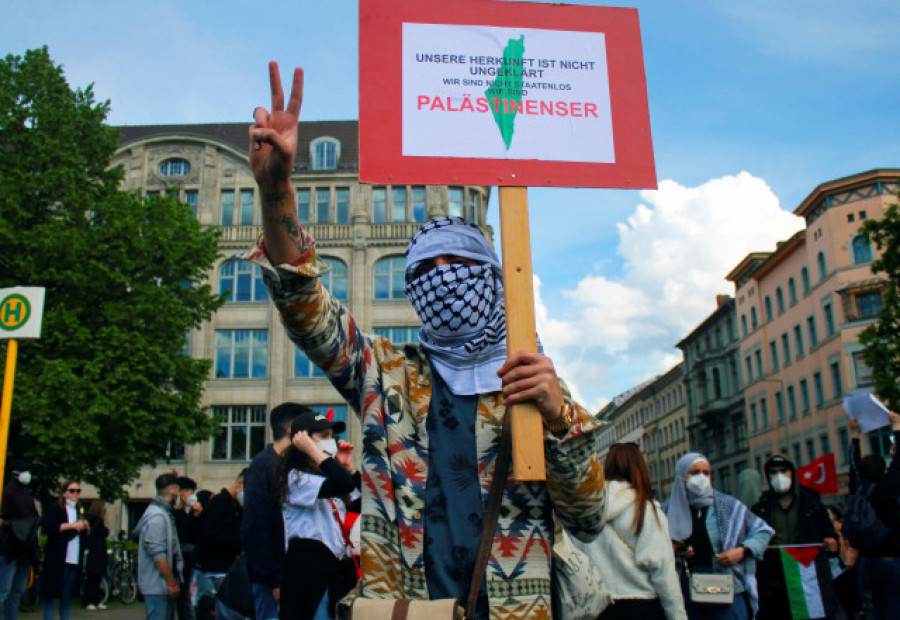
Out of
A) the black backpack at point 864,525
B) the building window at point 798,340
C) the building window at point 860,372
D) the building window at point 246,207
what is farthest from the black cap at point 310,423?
the building window at point 798,340

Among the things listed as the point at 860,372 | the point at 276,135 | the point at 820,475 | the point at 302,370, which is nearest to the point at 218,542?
the point at 276,135

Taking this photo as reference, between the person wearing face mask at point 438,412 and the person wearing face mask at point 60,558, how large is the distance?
396 inches

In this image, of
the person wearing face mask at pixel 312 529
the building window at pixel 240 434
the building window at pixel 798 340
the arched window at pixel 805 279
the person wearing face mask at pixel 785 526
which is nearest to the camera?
the person wearing face mask at pixel 312 529

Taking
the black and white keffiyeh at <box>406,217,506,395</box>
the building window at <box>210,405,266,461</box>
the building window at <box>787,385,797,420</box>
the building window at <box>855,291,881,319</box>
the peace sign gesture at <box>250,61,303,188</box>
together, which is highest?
the building window at <box>855,291,881,319</box>

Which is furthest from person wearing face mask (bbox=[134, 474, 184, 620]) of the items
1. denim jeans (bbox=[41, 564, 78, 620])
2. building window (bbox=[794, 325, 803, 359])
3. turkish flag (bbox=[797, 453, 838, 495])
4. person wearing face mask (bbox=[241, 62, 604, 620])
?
building window (bbox=[794, 325, 803, 359])

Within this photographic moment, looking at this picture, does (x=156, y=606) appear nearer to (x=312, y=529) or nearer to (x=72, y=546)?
(x=72, y=546)

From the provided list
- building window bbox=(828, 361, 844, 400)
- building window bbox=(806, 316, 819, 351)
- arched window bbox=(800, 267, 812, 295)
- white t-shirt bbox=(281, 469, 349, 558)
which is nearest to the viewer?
white t-shirt bbox=(281, 469, 349, 558)

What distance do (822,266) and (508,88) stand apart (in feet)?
167

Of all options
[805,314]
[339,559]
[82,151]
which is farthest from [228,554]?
[805,314]

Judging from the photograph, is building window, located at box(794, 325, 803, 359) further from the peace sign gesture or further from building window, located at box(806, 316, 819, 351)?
the peace sign gesture

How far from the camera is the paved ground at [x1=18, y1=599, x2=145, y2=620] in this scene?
15.2 m

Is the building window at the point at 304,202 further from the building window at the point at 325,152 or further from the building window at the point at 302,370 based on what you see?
the building window at the point at 302,370

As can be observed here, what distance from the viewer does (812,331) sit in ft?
167

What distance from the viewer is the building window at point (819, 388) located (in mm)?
49094
